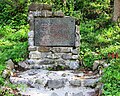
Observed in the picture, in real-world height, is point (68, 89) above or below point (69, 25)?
below

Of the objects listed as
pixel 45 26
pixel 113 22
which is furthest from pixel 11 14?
pixel 45 26

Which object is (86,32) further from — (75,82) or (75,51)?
(75,82)

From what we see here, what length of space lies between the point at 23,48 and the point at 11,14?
532 cm

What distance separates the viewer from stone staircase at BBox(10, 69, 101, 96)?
7154 mm

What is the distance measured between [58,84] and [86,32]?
215 inches

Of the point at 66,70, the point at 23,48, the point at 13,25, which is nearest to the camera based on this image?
the point at 66,70

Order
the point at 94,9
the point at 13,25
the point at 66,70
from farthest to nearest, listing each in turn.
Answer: the point at 94,9, the point at 13,25, the point at 66,70

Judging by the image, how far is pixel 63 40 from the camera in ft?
30.9

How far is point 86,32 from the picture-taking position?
1275 cm

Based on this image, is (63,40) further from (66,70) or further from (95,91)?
(95,91)

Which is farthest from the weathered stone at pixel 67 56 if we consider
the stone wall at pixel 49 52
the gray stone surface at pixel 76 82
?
the gray stone surface at pixel 76 82

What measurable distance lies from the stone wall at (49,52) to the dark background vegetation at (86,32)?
353 millimetres

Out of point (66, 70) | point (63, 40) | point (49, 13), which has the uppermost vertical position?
point (49, 13)

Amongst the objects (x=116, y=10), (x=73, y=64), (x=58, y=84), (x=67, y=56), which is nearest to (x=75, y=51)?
(x=67, y=56)
